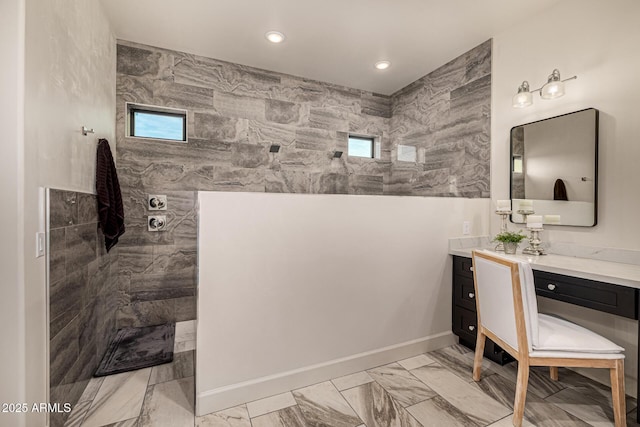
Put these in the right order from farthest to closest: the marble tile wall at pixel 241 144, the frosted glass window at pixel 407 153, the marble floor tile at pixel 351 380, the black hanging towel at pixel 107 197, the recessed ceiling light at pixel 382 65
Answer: the frosted glass window at pixel 407 153, the recessed ceiling light at pixel 382 65, the marble tile wall at pixel 241 144, the black hanging towel at pixel 107 197, the marble floor tile at pixel 351 380

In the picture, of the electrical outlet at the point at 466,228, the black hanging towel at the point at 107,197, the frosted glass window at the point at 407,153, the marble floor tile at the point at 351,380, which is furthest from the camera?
the frosted glass window at the point at 407,153

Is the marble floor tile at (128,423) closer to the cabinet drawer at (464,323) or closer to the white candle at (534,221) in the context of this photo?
the cabinet drawer at (464,323)

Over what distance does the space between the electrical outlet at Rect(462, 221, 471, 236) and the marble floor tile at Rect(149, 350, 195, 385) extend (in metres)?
2.54

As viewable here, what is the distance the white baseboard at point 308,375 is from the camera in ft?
5.53

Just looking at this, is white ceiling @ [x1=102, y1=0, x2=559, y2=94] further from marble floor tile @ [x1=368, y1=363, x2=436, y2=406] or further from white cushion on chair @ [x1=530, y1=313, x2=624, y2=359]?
marble floor tile @ [x1=368, y1=363, x2=436, y2=406]

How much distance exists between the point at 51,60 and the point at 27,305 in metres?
1.20

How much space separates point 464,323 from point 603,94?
77.7 inches

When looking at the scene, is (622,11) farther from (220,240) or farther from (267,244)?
(220,240)

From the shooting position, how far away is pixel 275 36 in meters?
2.67

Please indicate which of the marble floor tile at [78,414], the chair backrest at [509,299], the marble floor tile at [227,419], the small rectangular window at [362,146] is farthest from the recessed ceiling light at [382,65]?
the marble floor tile at [78,414]

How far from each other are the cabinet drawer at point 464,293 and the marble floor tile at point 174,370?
2.22m

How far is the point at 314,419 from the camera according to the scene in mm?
1630

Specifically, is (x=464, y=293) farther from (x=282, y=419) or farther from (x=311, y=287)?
(x=282, y=419)

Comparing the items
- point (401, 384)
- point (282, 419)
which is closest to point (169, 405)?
point (282, 419)
